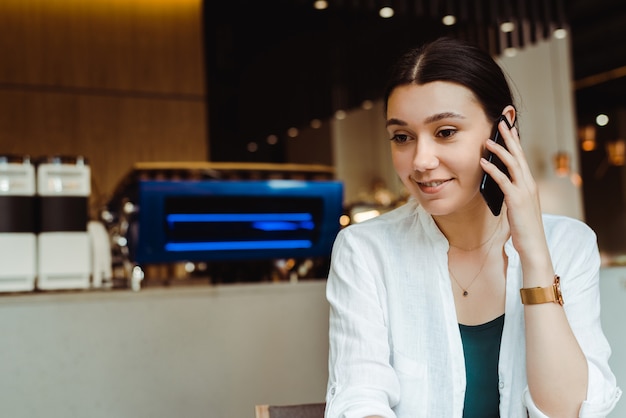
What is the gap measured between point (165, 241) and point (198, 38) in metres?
5.70

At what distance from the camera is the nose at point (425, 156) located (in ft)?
4.23

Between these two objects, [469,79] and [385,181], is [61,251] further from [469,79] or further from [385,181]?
[385,181]

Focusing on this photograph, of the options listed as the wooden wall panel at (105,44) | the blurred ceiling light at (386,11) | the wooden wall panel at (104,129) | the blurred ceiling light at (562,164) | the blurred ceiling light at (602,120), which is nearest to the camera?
the blurred ceiling light at (386,11)

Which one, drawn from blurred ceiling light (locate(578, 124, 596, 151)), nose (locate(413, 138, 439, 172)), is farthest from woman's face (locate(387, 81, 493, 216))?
blurred ceiling light (locate(578, 124, 596, 151))

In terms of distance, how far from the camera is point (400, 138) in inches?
53.4

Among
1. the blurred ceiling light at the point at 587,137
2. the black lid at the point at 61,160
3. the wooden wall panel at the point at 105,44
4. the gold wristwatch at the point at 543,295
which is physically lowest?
the gold wristwatch at the point at 543,295

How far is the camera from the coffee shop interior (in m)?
1.96

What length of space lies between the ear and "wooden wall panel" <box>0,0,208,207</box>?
19.3ft

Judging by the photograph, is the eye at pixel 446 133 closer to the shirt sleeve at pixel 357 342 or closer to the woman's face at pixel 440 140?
the woman's face at pixel 440 140

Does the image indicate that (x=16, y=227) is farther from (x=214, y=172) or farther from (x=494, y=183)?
(x=214, y=172)

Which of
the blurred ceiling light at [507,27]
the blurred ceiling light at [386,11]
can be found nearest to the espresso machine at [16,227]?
the blurred ceiling light at [386,11]

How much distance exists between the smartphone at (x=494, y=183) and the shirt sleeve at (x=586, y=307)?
0.17m

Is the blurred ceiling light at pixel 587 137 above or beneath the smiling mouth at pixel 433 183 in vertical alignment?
above

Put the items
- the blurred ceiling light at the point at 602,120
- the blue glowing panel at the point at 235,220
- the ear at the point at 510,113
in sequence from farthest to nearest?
the blurred ceiling light at the point at 602,120 < the blue glowing panel at the point at 235,220 < the ear at the point at 510,113
